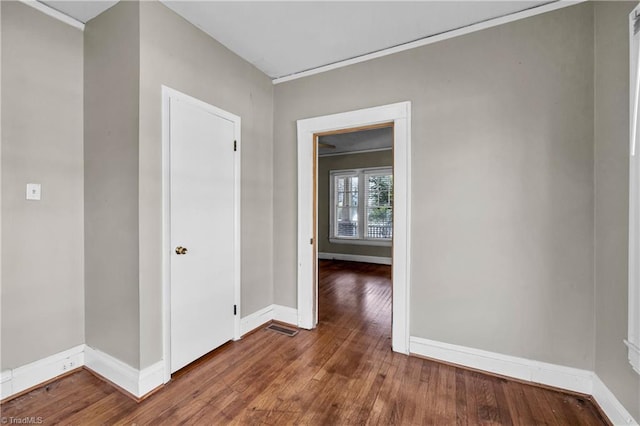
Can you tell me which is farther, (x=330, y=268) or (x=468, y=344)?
(x=330, y=268)

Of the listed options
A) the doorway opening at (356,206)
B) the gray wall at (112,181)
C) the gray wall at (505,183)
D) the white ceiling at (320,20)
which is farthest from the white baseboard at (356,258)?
the gray wall at (112,181)

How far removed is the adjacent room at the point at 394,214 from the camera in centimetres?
175

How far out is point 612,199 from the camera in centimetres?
167

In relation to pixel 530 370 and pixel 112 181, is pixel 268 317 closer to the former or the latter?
pixel 112 181

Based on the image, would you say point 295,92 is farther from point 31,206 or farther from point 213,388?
point 213,388

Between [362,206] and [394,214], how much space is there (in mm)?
4416

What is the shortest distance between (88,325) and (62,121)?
62.7 inches

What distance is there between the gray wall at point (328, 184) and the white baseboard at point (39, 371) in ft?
18.1

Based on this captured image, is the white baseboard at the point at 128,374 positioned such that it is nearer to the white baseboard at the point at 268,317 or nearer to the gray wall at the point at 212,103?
the gray wall at the point at 212,103

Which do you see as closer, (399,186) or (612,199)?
(612,199)

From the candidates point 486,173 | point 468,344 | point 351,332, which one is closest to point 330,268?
point 351,332

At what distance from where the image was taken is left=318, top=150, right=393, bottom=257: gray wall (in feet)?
21.6

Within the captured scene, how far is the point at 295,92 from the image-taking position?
9.78 feet

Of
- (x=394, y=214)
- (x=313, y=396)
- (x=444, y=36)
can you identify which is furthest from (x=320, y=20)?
(x=313, y=396)
